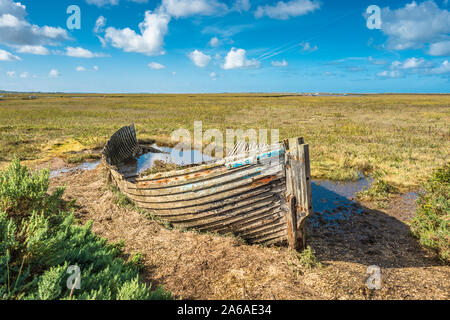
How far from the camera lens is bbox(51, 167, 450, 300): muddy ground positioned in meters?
4.67

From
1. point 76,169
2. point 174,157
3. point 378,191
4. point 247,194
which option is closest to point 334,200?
point 378,191

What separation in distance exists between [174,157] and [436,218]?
13.2m

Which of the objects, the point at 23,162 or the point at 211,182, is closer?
the point at 211,182

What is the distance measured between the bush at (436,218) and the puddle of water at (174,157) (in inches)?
383

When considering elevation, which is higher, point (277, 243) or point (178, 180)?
point (178, 180)

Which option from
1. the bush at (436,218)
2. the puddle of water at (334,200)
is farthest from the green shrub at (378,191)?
the bush at (436,218)

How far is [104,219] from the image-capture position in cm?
773

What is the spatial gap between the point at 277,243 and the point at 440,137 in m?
21.0

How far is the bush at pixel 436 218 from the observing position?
6.09m

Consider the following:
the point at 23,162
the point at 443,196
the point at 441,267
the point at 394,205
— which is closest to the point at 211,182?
the point at 441,267

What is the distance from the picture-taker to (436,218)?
6.73m

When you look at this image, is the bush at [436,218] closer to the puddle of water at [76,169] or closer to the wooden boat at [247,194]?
the wooden boat at [247,194]

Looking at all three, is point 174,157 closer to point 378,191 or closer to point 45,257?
point 378,191
